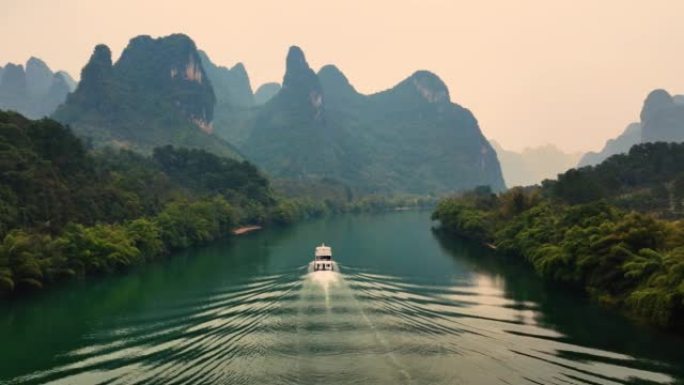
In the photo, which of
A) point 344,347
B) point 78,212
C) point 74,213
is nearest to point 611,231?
point 344,347

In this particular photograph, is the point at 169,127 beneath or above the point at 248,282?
above

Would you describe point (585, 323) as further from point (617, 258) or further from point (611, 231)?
point (611, 231)

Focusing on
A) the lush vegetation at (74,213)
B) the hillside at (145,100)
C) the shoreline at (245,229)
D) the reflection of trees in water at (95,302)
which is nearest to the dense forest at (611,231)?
the reflection of trees in water at (95,302)

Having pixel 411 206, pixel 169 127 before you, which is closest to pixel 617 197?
pixel 411 206

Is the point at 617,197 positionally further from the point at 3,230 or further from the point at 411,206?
the point at 411,206

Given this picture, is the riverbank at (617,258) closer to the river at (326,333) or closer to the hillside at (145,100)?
the river at (326,333)

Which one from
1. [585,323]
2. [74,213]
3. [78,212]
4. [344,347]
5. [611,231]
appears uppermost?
[78,212]

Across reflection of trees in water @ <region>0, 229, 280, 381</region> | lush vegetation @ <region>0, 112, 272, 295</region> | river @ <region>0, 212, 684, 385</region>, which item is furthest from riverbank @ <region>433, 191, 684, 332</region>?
lush vegetation @ <region>0, 112, 272, 295</region>
